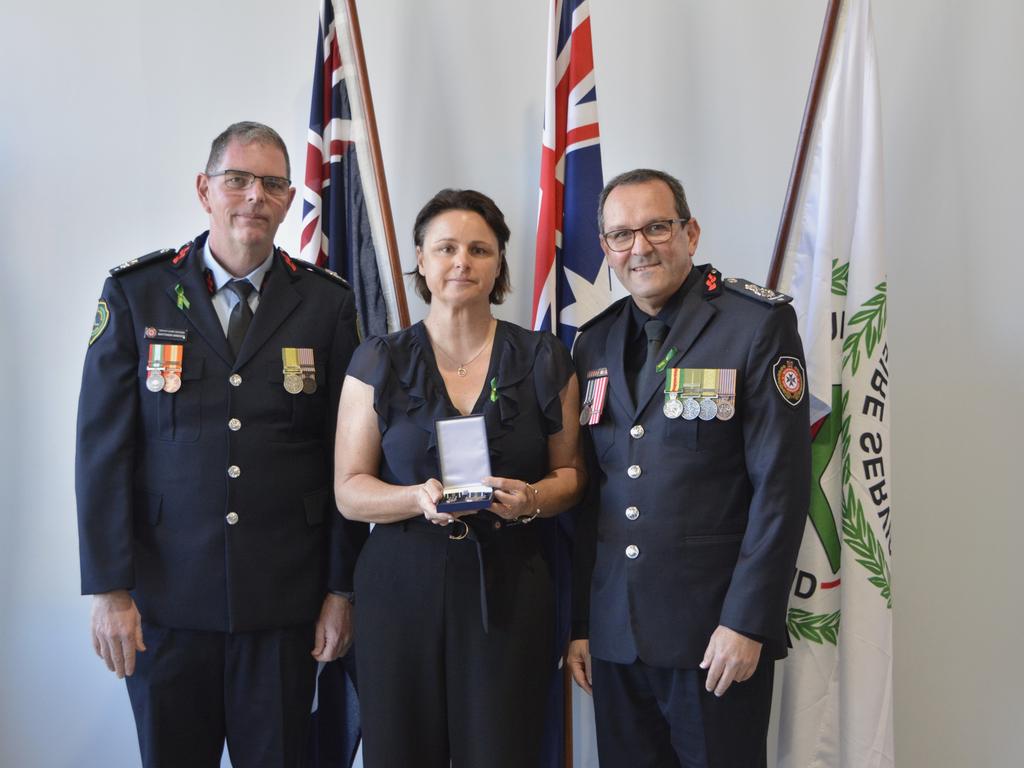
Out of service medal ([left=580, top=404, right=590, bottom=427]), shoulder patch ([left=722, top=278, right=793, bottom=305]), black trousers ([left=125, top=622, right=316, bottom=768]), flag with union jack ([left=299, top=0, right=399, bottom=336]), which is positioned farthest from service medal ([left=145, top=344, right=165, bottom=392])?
shoulder patch ([left=722, top=278, right=793, bottom=305])

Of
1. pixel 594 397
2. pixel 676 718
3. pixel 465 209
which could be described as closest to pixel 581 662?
pixel 676 718

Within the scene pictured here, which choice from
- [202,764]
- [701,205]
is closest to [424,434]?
[202,764]

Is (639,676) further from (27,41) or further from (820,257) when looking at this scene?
(27,41)

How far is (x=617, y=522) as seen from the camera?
175 cm

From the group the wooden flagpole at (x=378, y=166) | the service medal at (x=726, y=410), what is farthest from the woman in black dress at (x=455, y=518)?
the wooden flagpole at (x=378, y=166)

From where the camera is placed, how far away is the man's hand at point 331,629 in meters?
1.88

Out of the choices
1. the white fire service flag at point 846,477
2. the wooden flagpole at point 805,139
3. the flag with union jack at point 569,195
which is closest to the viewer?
the white fire service flag at point 846,477

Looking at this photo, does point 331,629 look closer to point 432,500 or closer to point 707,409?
point 432,500

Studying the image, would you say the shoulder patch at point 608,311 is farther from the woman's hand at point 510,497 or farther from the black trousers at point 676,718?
the black trousers at point 676,718

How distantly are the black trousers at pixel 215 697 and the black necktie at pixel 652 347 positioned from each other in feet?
3.12

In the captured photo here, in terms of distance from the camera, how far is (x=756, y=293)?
174 cm

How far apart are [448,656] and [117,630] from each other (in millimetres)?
706

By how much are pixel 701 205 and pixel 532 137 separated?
0.58 metres

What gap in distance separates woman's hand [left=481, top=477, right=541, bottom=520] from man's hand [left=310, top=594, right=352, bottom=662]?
1.67 feet
